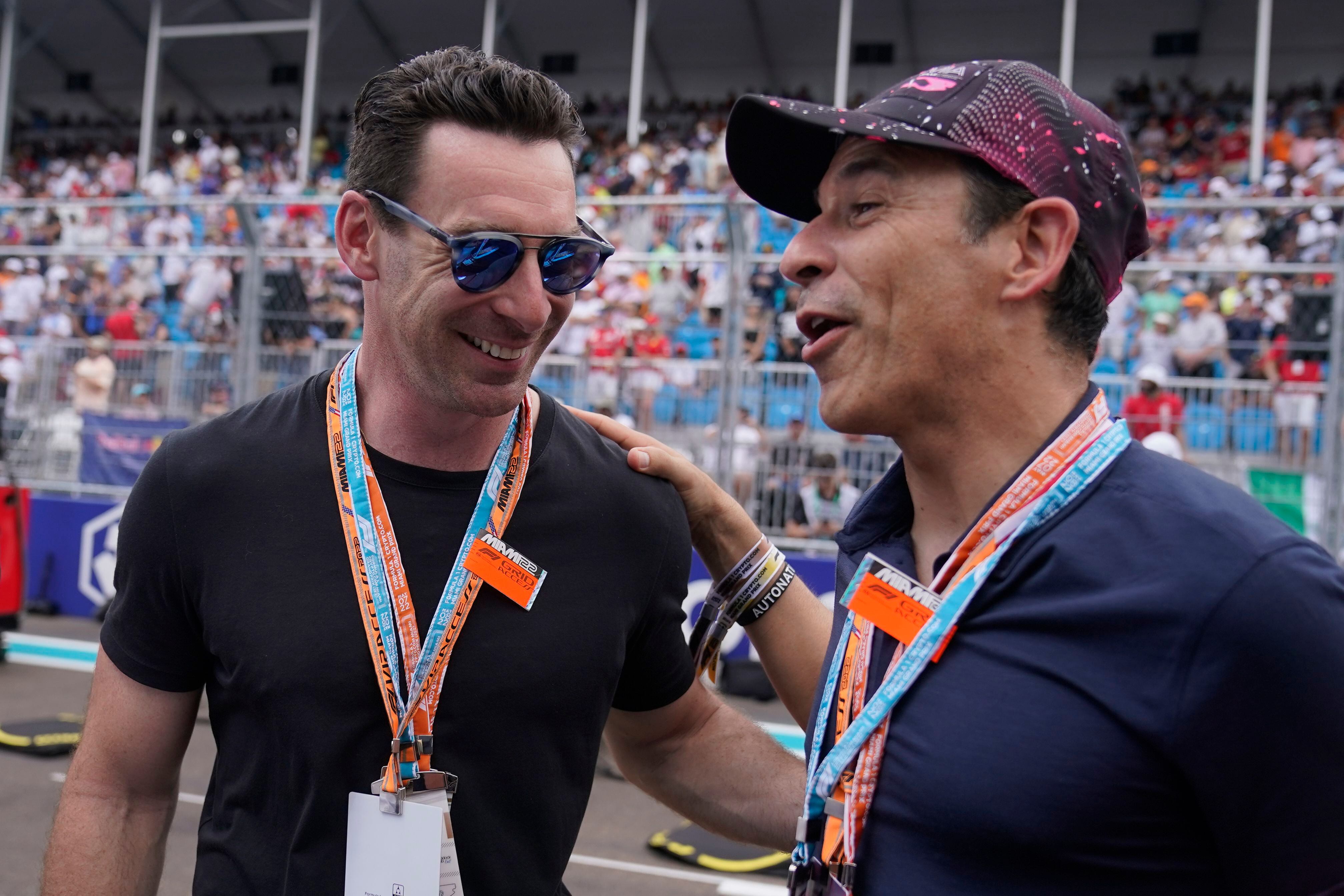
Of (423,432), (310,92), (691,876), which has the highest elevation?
(310,92)

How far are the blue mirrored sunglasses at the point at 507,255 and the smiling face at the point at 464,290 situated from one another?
0.01m

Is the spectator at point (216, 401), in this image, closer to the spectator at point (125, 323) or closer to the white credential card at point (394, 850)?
the spectator at point (125, 323)

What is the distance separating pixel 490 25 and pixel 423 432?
20.7m

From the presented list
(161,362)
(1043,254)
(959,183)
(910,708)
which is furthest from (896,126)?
(161,362)

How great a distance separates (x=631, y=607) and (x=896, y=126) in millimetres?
973

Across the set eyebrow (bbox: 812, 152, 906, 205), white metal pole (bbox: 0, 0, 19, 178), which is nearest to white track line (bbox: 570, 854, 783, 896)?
eyebrow (bbox: 812, 152, 906, 205)

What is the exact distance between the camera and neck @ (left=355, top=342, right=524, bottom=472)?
6.80 feet

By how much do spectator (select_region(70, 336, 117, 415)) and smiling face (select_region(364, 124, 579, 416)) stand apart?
30.0 ft

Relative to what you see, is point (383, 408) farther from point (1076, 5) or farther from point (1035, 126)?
point (1076, 5)

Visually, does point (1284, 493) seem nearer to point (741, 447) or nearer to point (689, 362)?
point (741, 447)

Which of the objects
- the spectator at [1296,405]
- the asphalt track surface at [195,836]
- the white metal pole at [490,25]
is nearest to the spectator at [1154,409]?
the spectator at [1296,405]

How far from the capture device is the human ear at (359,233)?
2088 mm

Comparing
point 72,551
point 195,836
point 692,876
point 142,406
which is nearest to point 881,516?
point 692,876

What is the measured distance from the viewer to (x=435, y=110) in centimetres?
203
